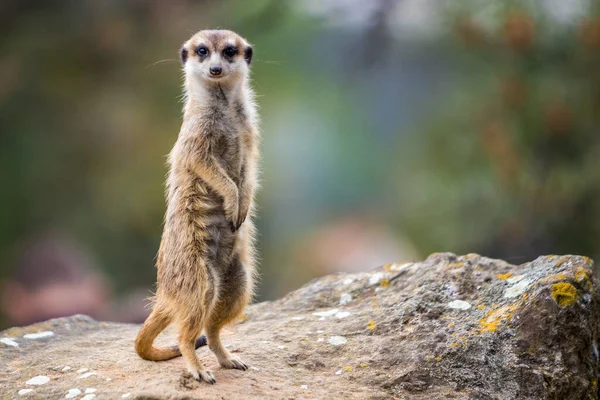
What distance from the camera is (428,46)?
5395 millimetres

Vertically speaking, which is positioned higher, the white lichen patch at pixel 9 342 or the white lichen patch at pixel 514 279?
the white lichen patch at pixel 514 279

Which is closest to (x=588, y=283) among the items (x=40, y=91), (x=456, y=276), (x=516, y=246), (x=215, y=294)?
(x=456, y=276)

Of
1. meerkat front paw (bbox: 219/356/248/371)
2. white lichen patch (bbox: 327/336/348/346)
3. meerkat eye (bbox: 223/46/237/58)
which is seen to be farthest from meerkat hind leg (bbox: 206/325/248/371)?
meerkat eye (bbox: 223/46/237/58)

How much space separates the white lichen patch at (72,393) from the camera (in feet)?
8.71

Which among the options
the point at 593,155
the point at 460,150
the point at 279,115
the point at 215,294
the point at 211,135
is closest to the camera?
the point at 215,294

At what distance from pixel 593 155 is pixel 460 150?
79 centimetres

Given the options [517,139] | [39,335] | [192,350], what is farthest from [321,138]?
[192,350]

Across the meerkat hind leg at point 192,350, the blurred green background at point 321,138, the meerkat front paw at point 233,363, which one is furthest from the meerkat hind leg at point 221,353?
the blurred green background at point 321,138

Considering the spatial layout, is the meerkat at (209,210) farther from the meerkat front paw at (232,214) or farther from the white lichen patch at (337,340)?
the white lichen patch at (337,340)

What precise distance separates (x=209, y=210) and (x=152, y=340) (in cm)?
51

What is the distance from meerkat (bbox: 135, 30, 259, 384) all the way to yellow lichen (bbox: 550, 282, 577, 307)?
111 cm

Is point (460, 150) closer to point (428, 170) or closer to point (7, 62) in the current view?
point (428, 170)

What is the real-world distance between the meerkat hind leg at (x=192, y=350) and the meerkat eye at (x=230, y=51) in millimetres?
1053

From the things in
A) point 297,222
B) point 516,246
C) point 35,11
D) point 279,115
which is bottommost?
point 516,246
